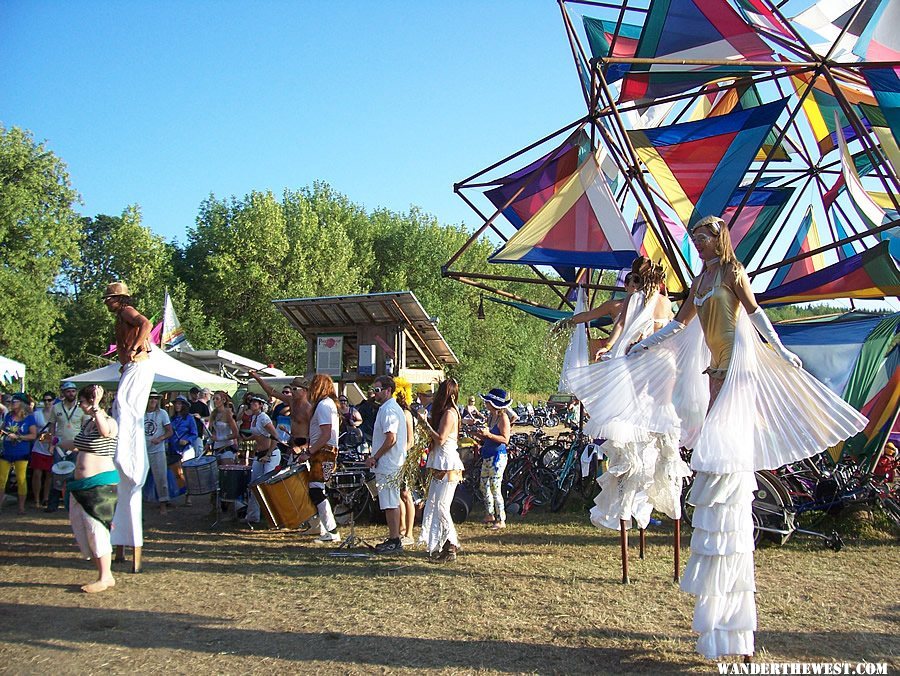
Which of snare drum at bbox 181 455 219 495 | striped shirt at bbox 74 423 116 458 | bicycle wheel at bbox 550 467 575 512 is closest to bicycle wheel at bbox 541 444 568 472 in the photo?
bicycle wheel at bbox 550 467 575 512

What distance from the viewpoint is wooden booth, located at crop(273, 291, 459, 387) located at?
61.9 ft

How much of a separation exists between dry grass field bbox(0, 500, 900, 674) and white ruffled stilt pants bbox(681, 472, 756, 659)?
46cm

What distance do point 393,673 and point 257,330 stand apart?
1294 inches

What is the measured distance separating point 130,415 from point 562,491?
6267 millimetres

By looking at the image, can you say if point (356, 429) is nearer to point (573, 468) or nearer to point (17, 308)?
point (573, 468)

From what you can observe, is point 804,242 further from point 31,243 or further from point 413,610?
point 31,243

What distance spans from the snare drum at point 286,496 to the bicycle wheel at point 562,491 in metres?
3.93

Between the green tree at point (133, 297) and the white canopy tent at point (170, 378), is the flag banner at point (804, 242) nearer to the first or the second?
the white canopy tent at point (170, 378)

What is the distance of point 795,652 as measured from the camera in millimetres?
4484

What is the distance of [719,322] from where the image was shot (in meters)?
4.30

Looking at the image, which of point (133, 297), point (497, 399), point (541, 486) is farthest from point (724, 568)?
point (133, 297)

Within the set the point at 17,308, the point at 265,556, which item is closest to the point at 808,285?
the point at 265,556

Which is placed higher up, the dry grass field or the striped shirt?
the striped shirt

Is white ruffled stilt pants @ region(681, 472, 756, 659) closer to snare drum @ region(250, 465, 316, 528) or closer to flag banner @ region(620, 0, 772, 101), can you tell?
snare drum @ region(250, 465, 316, 528)
